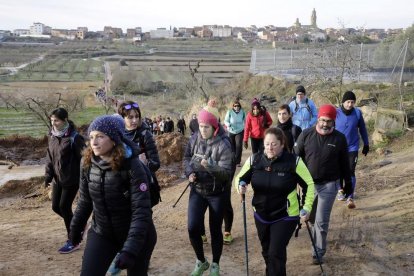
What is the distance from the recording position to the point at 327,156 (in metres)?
5.11

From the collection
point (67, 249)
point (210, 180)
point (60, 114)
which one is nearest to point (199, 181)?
point (210, 180)

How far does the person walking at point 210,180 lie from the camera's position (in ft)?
16.1

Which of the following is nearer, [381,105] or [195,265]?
[195,265]

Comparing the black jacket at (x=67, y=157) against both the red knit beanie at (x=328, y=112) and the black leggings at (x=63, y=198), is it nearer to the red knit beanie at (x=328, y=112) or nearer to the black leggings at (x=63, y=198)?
the black leggings at (x=63, y=198)

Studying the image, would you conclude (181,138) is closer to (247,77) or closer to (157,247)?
(157,247)

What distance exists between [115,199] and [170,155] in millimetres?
9547

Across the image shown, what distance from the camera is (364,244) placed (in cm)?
599

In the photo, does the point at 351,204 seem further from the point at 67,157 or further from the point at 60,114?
the point at 60,114

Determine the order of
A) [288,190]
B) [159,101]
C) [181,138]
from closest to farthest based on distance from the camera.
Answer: [288,190] < [181,138] < [159,101]

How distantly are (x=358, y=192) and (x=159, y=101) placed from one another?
43.0 meters

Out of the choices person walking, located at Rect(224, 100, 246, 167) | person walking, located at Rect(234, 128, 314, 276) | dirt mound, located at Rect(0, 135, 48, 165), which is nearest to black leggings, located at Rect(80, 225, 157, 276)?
person walking, located at Rect(234, 128, 314, 276)

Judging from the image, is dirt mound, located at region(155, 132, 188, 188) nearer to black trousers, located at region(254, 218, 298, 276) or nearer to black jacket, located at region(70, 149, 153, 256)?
black trousers, located at region(254, 218, 298, 276)

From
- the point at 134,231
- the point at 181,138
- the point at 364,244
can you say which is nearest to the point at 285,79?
the point at 181,138

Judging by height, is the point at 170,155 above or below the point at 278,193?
below
